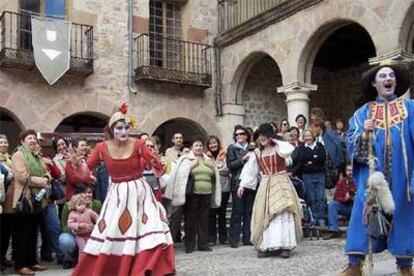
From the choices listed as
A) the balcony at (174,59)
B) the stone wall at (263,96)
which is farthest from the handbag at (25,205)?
the stone wall at (263,96)

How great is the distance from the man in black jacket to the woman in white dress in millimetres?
766

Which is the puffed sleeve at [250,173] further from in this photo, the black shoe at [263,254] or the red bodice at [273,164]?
the black shoe at [263,254]

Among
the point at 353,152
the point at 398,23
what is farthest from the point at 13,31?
the point at 353,152

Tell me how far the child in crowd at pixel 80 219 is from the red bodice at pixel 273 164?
2.03m

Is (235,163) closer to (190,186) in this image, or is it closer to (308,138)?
(190,186)

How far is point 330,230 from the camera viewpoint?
7.93m

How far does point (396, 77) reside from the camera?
14.1 ft

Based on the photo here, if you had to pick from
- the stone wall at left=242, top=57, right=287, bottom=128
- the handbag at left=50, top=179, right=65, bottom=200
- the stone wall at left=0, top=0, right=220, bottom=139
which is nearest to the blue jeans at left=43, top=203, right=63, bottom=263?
the handbag at left=50, top=179, right=65, bottom=200

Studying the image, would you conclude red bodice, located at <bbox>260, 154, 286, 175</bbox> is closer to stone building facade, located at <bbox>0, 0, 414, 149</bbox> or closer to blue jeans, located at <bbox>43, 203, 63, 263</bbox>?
blue jeans, located at <bbox>43, 203, 63, 263</bbox>

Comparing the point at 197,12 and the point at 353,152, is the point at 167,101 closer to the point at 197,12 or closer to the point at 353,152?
the point at 197,12

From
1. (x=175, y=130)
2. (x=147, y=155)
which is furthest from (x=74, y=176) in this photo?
(x=175, y=130)

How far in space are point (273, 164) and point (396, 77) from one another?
269 cm

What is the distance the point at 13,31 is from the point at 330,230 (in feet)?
25.7

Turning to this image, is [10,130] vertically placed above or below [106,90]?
below
